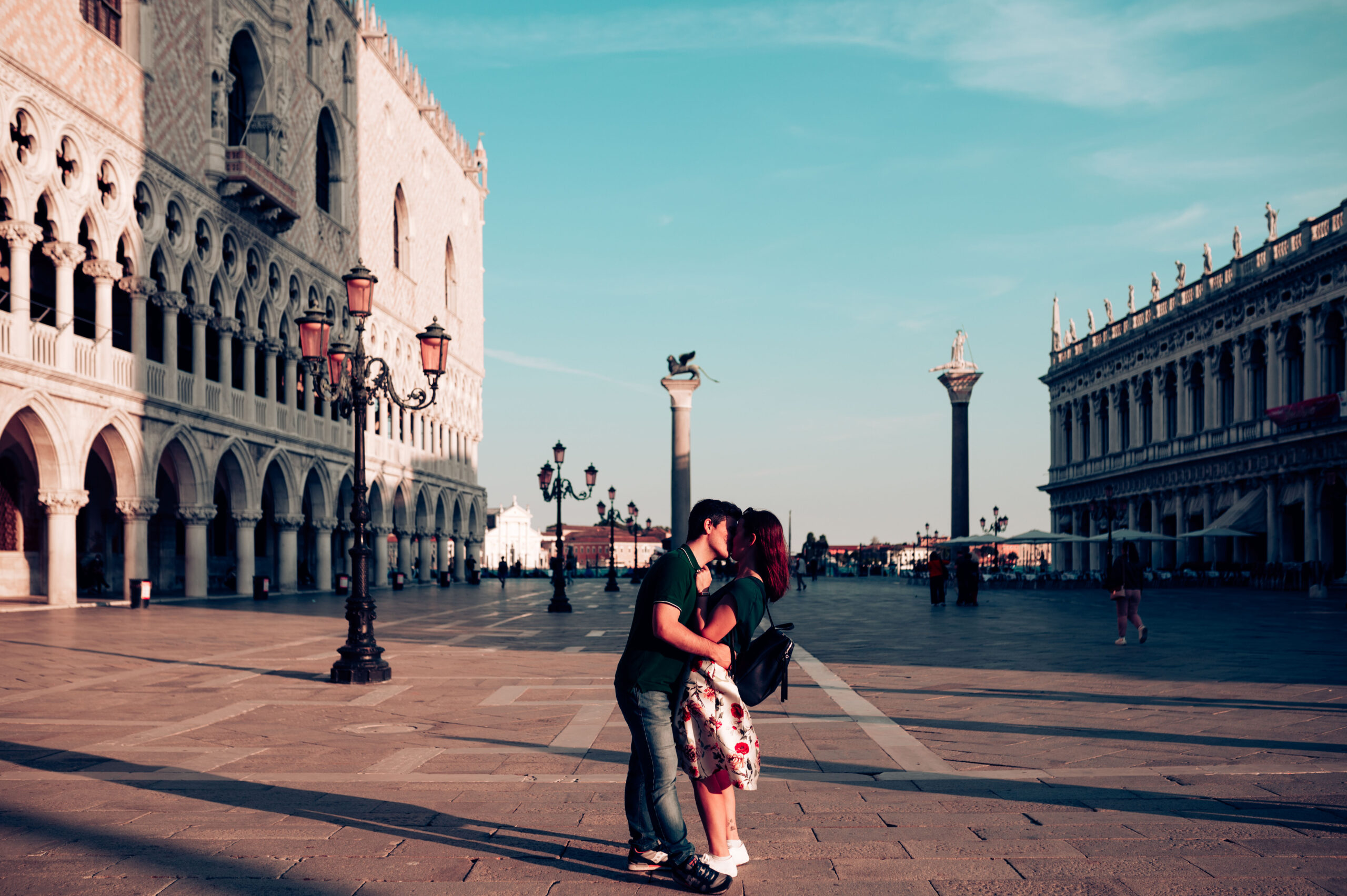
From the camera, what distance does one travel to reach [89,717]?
30.5 feet

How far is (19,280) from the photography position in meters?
23.9

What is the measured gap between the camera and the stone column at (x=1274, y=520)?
4544 cm

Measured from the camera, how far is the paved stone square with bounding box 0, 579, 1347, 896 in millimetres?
4891

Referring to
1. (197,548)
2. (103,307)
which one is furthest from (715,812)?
(197,548)

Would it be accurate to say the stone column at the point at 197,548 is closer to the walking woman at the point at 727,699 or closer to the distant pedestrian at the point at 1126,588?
the distant pedestrian at the point at 1126,588

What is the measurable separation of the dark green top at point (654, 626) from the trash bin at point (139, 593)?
24.9 m

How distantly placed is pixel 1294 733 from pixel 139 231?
89.8ft

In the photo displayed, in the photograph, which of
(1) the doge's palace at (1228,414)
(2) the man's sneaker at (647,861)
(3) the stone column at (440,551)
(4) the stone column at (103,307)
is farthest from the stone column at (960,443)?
(2) the man's sneaker at (647,861)

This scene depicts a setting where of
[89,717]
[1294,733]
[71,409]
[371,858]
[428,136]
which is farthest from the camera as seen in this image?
[428,136]

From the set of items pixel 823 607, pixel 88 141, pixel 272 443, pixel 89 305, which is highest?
pixel 88 141

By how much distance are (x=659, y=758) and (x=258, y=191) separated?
1262 inches

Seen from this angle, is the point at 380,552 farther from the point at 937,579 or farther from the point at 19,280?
the point at 19,280

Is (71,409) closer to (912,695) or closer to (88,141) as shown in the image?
(88,141)

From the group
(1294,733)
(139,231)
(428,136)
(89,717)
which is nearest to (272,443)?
(139,231)
